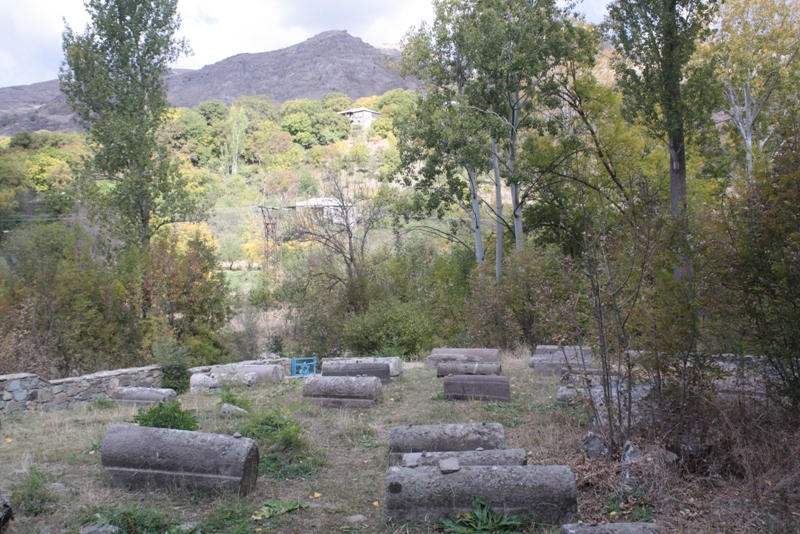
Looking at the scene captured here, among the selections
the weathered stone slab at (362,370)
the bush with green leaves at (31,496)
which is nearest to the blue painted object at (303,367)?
the weathered stone slab at (362,370)

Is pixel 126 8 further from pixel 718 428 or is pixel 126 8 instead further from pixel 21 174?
pixel 21 174

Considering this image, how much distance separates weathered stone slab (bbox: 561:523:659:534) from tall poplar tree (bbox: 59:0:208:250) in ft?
68.7

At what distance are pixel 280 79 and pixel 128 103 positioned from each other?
136335mm

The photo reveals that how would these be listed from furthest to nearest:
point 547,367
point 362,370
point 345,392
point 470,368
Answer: point 362,370 → point 547,367 → point 470,368 → point 345,392

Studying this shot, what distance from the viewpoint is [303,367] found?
2028cm

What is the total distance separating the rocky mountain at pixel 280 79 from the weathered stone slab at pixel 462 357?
122 metres

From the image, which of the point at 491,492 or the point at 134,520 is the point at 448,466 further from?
the point at 134,520

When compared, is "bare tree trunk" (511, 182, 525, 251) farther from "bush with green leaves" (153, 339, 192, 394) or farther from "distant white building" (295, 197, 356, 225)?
"bush with green leaves" (153, 339, 192, 394)

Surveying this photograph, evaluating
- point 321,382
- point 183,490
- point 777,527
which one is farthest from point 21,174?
point 777,527

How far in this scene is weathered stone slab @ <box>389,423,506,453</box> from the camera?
21.3 feet

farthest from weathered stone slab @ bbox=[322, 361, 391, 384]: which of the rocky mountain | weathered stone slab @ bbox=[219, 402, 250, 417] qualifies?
the rocky mountain

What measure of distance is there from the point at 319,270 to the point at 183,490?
21928 millimetres

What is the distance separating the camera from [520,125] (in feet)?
78.1

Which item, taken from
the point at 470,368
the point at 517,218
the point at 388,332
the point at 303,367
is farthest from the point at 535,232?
the point at 470,368
